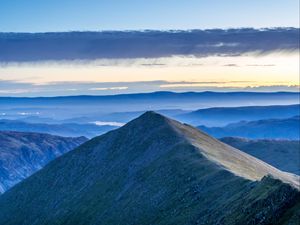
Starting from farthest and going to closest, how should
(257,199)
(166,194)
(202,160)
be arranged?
(202,160)
(166,194)
(257,199)

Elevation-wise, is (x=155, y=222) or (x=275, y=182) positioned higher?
(x=275, y=182)

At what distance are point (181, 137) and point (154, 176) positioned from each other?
99.7 ft

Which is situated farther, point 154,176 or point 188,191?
point 154,176

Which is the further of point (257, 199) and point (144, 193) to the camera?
point (144, 193)

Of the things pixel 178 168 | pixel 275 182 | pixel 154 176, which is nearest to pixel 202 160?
pixel 178 168

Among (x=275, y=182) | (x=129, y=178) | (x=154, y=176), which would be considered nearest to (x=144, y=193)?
(x=154, y=176)

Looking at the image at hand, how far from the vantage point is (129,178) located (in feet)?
617

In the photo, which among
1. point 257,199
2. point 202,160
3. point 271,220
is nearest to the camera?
point 271,220

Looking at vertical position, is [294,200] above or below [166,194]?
above

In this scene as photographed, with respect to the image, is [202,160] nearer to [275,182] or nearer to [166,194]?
[166,194]

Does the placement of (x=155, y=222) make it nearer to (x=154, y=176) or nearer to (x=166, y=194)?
(x=166, y=194)

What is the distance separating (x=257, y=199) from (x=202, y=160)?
7041 centimetres

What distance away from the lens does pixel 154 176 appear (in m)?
171

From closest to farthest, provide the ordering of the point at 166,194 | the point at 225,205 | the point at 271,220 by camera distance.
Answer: the point at 271,220
the point at 225,205
the point at 166,194
